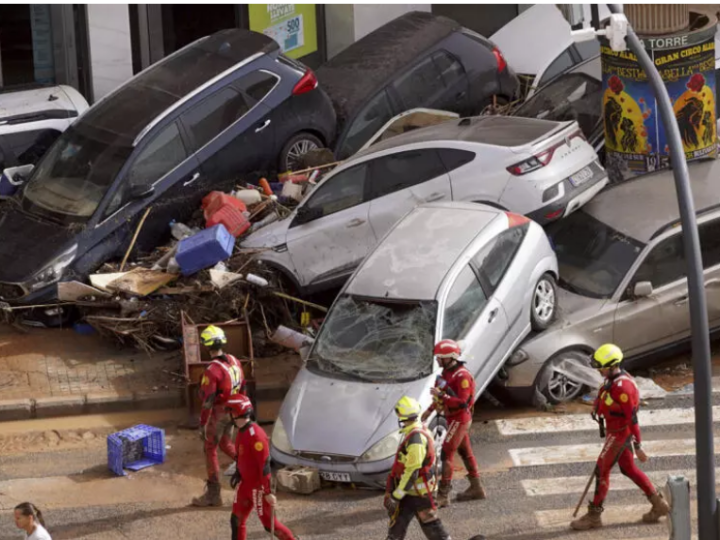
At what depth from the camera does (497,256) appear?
16.5 metres

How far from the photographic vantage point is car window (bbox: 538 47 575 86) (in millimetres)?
22359

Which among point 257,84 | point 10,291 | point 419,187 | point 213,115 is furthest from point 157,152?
point 419,187

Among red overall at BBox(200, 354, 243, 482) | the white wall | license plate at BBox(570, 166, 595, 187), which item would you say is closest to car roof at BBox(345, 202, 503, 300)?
license plate at BBox(570, 166, 595, 187)

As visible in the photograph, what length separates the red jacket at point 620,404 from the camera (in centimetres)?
1368

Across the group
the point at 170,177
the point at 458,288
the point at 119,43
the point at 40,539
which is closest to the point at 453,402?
the point at 458,288

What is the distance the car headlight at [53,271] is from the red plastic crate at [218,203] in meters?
1.73

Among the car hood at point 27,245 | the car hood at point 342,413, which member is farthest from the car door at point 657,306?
the car hood at point 27,245

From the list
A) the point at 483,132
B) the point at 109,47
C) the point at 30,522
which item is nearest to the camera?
the point at 30,522

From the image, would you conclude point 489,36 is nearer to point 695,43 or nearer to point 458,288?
point 695,43

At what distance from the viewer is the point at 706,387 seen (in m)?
12.9

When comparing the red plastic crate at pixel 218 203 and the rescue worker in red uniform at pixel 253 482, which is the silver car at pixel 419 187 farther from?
the rescue worker in red uniform at pixel 253 482

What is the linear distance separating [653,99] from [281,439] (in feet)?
22.9

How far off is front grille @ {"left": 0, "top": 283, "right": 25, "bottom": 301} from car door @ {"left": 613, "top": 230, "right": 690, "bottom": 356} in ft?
21.7

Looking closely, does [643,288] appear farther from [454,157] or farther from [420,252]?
[454,157]
